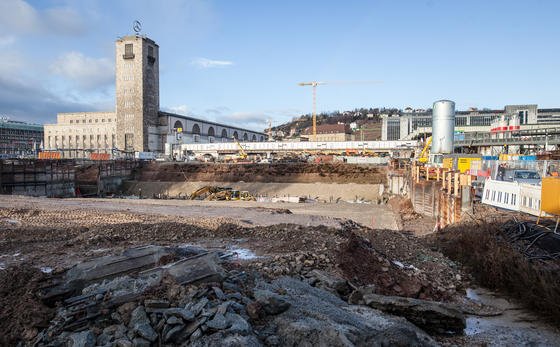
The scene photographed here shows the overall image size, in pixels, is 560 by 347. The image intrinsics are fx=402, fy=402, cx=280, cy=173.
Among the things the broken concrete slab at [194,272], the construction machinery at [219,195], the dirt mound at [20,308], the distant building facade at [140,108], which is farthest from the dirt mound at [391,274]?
the distant building facade at [140,108]

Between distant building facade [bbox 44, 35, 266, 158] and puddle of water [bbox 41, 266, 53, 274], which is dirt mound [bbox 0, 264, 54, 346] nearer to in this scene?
puddle of water [bbox 41, 266, 53, 274]

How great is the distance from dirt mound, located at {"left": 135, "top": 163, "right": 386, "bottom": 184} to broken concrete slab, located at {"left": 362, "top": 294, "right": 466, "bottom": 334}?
127 feet

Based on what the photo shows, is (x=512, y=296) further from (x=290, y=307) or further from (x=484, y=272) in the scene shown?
(x=290, y=307)

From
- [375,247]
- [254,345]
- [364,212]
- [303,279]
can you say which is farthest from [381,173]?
[254,345]

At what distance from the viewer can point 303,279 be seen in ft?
26.1

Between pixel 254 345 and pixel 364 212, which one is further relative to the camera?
pixel 364 212

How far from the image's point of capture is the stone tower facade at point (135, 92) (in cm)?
7750

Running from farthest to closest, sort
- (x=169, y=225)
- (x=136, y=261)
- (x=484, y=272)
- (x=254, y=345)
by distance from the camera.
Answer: (x=169, y=225) → (x=484, y=272) → (x=136, y=261) → (x=254, y=345)

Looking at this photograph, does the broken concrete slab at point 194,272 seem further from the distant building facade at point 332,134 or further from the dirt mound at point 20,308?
the distant building facade at point 332,134

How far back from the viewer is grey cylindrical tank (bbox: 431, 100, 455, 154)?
3347 centimetres

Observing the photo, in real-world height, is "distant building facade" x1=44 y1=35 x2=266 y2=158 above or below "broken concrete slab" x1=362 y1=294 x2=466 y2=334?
above

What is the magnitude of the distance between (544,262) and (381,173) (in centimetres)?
3909

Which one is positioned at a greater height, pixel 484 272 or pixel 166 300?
pixel 166 300

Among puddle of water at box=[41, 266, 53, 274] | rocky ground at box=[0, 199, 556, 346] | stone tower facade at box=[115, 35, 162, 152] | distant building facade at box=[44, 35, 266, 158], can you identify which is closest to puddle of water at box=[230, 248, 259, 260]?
rocky ground at box=[0, 199, 556, 346]
